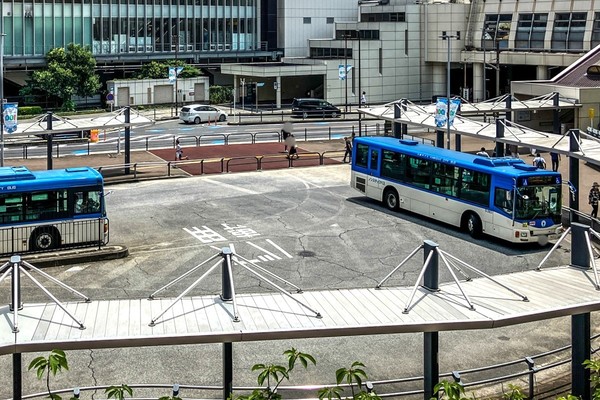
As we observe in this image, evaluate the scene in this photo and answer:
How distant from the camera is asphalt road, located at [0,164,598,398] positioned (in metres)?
18.5

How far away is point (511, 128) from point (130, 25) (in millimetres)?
53285

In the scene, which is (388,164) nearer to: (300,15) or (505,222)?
(505,222)

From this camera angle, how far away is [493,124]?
128 ft

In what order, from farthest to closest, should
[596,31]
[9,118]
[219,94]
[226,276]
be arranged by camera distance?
[219,94] → [596,31] → [9,118] → [226,276]

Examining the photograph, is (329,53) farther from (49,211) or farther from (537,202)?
(49,211)

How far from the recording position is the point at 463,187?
30.6m

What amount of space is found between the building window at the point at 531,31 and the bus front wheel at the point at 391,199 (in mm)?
46246

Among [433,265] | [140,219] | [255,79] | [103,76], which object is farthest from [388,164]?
[103,76]

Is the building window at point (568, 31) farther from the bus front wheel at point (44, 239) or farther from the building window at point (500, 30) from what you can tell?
the bus front wheel at point (44, 239)

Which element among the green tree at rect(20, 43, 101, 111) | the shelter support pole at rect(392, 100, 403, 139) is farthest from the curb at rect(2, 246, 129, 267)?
the green tree at rect(20, 43, 101, 111)

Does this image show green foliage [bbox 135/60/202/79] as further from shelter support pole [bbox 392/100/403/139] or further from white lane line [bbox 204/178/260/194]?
white lane line [bbox 204/178/260/194]

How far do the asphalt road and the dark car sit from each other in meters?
26.2

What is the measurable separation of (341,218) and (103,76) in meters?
54.1

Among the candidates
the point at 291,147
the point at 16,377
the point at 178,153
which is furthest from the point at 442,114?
the point at 16,377
